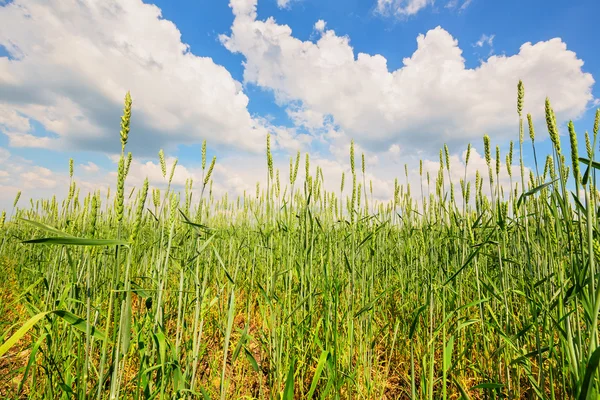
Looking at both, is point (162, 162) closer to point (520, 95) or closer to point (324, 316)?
point (324, 316)

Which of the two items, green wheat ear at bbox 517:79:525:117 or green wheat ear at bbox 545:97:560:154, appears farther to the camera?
green wheat ear at bbox 517:79:525:117

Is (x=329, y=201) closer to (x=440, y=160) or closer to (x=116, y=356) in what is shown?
(x=440, y=160)

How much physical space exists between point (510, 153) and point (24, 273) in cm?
448

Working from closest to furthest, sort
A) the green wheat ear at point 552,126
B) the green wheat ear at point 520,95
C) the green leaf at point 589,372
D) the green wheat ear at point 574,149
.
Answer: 1. the green leaf at point 589,372
2. the green wheat ear at point 574,149
3. the green wheat ear at point 552,126
4. the green wheat ear at point 520,95

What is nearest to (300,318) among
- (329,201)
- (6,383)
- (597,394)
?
(597,394)

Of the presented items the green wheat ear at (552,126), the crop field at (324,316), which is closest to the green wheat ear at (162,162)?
the crop field at (324,316)

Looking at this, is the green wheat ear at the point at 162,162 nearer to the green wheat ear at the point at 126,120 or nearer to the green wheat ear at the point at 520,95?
the green wheat ear at the point at 126,120

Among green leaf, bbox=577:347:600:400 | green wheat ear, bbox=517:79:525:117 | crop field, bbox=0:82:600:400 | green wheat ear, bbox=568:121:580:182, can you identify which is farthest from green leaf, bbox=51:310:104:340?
green wheat ear, bbox=517:79:525:117

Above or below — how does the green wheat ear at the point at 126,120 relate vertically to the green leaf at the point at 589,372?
above

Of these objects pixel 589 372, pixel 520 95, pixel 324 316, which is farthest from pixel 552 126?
pixel 324 316

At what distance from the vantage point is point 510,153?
6.14ft

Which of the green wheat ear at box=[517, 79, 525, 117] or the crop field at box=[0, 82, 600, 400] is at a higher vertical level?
the green wheat ear at box=[517, 79, 525, 117]

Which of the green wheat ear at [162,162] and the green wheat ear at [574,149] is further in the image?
the green wheat ear at [162,162]

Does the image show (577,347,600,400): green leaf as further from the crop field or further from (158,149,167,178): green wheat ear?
(158,149,167,178): green wheat ear
